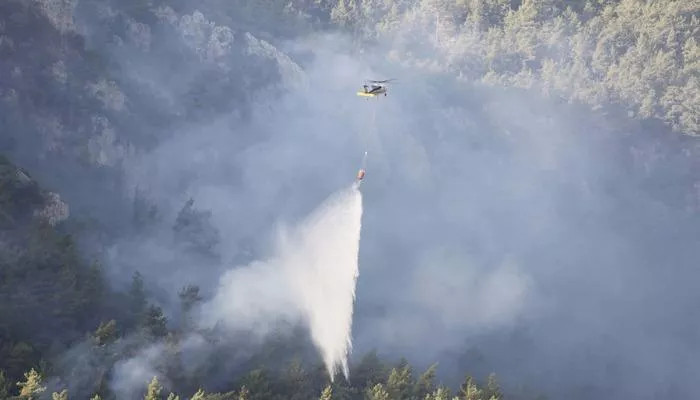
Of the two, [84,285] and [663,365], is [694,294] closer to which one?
[663,365]

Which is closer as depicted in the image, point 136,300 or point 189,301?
point 136,300

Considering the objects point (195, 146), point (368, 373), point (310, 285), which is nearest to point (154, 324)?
point (368, 373)

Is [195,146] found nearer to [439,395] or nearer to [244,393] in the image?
[244,393]

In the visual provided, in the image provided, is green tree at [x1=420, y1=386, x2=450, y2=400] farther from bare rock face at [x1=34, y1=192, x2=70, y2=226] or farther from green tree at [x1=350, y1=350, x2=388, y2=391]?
bare rock face at [x1=34, y1=192, x2=70, y2=226]

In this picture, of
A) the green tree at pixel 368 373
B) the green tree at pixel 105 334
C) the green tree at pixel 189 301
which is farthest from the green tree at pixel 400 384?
the green tree at pixel 105 334

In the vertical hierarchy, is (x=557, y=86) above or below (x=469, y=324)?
above

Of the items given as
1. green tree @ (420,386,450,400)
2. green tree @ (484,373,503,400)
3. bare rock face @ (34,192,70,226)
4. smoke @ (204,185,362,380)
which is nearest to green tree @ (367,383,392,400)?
green tree @ (420,386,450,400)

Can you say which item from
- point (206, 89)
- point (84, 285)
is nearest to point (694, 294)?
point (206, 89)
